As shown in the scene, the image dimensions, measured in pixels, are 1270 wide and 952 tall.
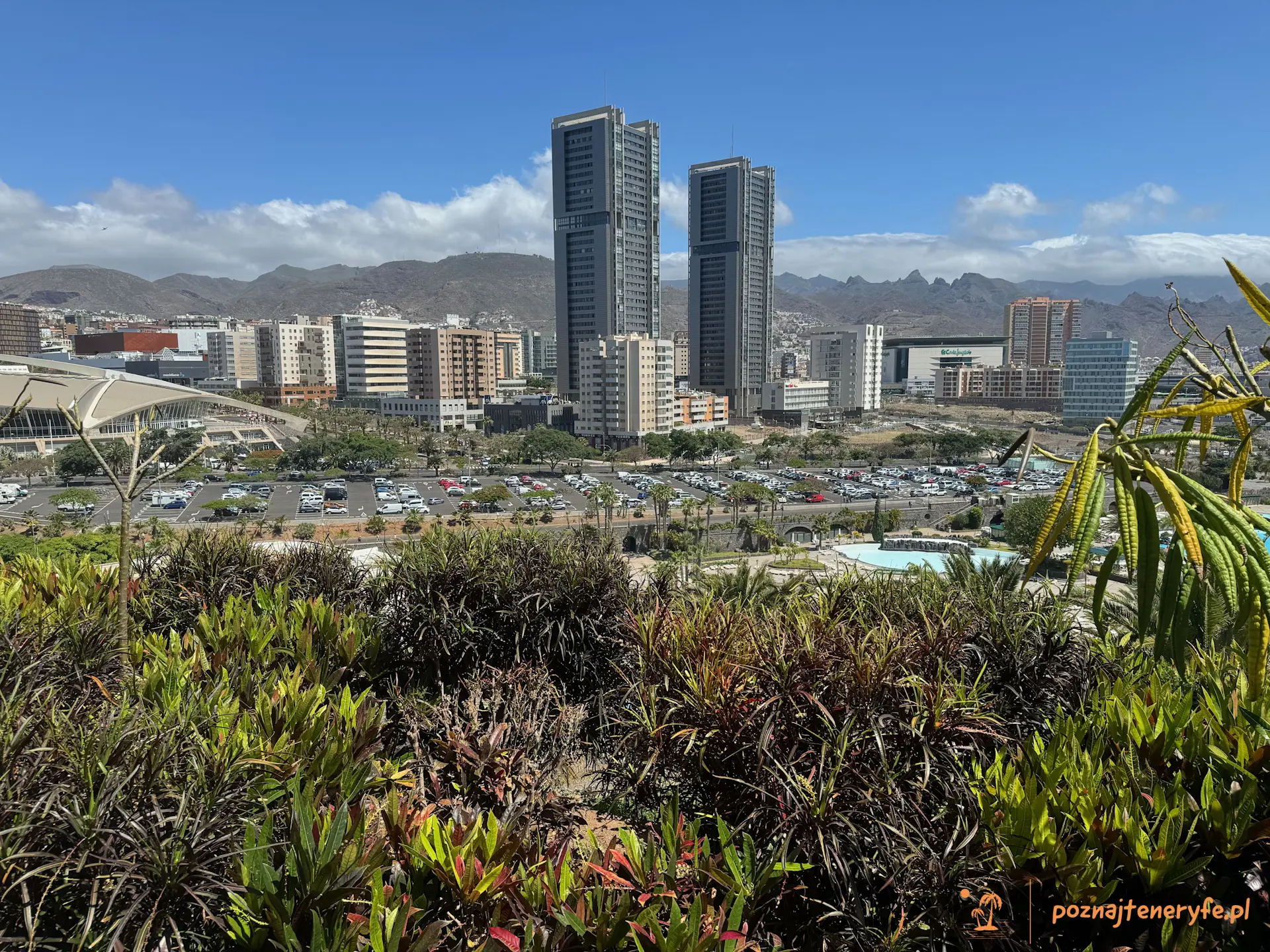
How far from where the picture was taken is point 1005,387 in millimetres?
100875

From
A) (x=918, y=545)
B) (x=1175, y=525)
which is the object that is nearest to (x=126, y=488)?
(x=1175, y=525)

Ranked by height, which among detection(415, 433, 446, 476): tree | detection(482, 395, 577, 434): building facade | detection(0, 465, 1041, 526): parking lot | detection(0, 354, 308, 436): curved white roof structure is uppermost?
detection(0, 354, 308, 436): curved white roof structure

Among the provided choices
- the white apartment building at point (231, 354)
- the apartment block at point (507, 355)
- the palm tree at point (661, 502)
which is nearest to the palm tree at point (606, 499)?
the palm tree at point (661, 502)

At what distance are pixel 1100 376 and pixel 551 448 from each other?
58.7 meters

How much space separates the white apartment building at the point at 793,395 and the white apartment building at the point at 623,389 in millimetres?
20319

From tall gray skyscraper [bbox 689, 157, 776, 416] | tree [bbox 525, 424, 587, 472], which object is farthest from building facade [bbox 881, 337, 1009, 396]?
tree [bbox 525, 424, 587, 472]

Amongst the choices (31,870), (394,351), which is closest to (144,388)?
(394,351)

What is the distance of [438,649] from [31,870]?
3.92m

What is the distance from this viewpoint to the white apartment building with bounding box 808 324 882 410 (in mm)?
90875

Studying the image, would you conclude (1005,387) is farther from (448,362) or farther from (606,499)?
(606,499)

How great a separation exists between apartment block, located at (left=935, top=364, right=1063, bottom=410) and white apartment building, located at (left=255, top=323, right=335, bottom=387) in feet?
246

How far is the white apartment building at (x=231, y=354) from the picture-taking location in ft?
323

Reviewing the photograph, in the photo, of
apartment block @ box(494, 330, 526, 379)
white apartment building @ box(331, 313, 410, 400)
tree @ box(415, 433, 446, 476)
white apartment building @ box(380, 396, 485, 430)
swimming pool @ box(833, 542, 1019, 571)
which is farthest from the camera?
apartment block @ box(494, 330, 526, 379)

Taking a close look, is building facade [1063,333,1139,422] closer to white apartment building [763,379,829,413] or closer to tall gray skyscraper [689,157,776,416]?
white apartment building [763,379,829,413]
